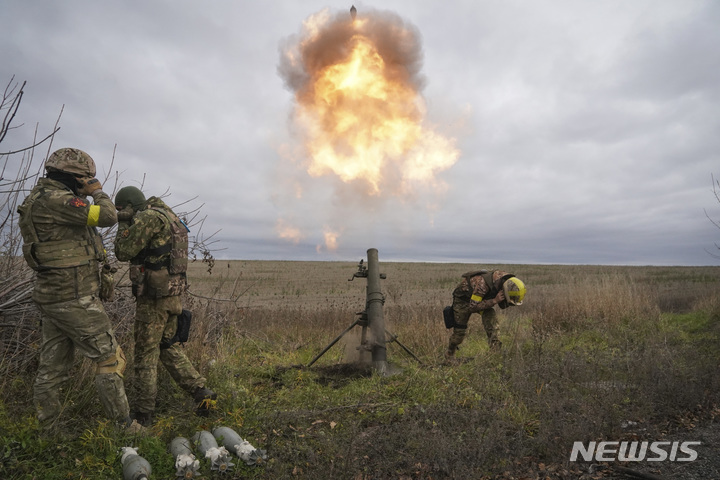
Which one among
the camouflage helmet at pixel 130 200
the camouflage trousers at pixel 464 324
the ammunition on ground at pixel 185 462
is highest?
the camouflage helmet at pixel 130 200

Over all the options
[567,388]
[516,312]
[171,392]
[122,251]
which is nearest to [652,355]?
[567,388]

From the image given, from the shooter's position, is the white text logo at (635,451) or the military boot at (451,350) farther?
the military boot at (451,350)

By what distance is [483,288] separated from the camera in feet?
25.4

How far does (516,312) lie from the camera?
13391 millimetres

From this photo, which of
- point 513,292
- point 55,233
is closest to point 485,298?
point 513,292

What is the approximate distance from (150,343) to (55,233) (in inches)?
58.3

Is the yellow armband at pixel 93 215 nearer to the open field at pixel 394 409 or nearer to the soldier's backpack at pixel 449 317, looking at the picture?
the open field at pixel 394 409

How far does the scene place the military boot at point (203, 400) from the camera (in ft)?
15.4

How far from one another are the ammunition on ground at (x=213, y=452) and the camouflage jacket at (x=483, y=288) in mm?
5298

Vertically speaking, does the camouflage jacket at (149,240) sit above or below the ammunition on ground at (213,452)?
above

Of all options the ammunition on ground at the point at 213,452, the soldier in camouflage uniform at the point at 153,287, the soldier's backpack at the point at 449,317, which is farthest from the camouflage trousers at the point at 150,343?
the soldier's backpack at the point at 449,317

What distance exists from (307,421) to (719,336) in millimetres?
9693

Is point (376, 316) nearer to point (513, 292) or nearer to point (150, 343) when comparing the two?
point (513, 292)

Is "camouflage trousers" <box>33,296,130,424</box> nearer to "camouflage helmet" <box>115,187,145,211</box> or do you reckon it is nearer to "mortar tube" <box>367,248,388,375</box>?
"camouflage helmet" <box>115,187,145,211</box>
